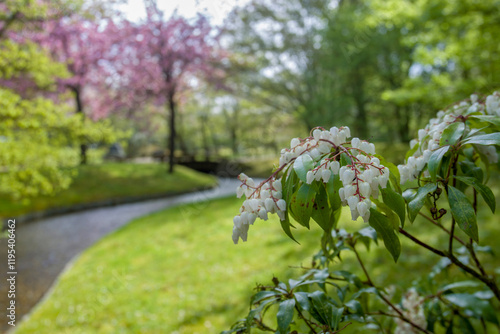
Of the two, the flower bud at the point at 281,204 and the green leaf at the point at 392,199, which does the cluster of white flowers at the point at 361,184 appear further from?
the flower bud at the point at 281,204

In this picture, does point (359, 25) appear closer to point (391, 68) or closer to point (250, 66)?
point (391, 68)

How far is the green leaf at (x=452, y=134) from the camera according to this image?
2.75 feet

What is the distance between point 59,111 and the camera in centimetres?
438

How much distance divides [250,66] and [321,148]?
11942 millimetres

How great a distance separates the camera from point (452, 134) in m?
0.85

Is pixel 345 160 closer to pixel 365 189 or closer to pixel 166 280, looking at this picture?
pixel 365 189

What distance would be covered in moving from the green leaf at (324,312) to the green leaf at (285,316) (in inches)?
3.5

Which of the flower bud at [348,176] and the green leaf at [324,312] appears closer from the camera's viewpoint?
the flower bud at [348,176]

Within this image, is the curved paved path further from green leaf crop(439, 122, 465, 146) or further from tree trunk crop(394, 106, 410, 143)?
tree trunk crop(394, 106, 410, 143)

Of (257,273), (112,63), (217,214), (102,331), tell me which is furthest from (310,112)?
(112,63)

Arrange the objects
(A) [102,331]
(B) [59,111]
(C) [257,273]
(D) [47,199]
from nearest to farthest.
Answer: (A) [102,331] < (C) [257,273] < (B) [59,111] < (D) [47,199]

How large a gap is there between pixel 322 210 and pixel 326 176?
91mm

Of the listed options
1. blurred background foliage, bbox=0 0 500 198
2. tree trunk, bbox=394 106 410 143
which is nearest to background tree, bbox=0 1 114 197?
blurred background foliage, bbox=0 0 500 198

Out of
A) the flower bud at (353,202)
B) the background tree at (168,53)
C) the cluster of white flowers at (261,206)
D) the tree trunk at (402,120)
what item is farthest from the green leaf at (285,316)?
the background tree at (168,53)
